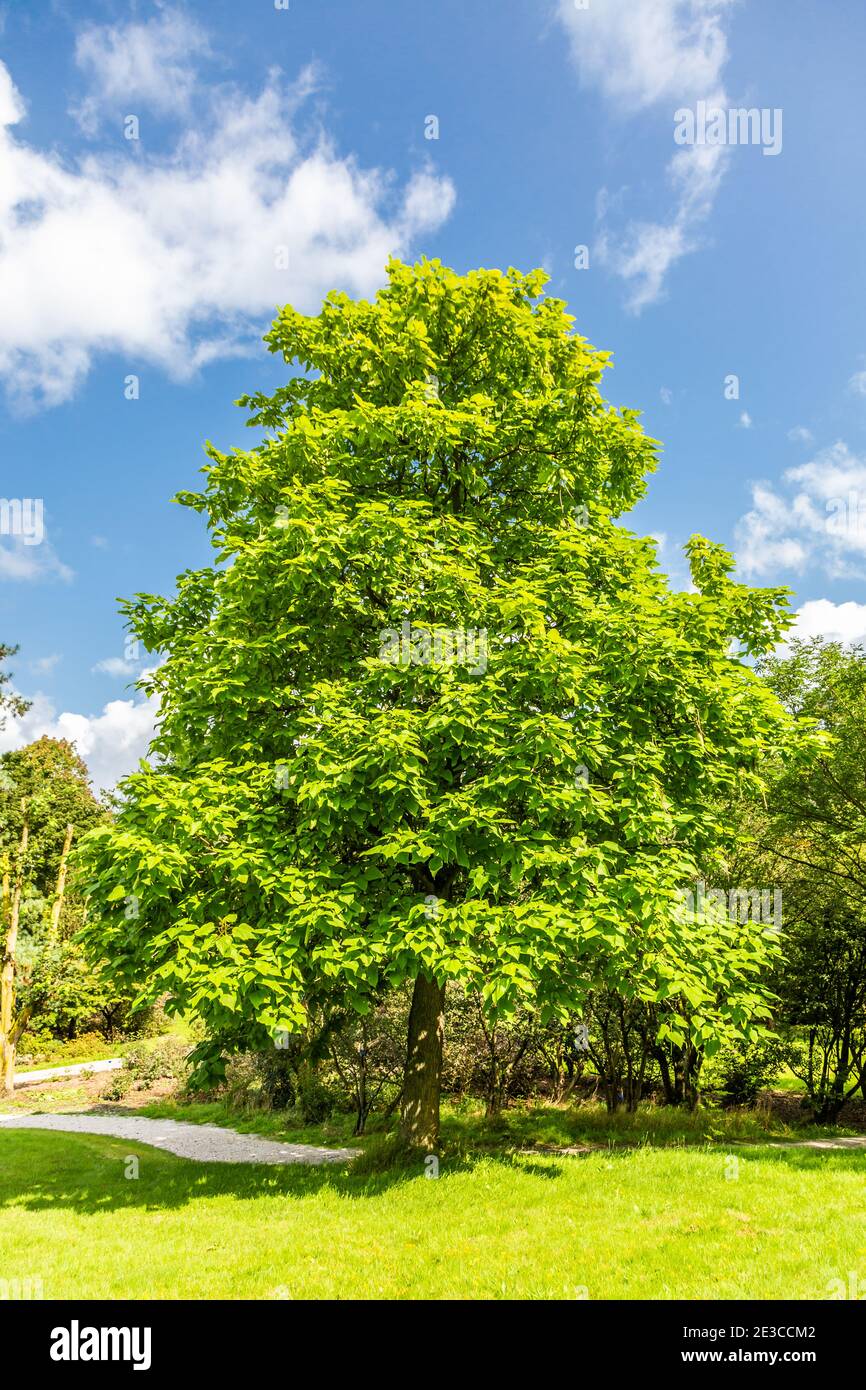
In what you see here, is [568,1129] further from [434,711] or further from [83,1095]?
[83,1095]

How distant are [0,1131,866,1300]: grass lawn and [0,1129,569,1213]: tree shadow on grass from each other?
6cm

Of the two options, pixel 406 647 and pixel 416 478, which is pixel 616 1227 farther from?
pixel 416 478

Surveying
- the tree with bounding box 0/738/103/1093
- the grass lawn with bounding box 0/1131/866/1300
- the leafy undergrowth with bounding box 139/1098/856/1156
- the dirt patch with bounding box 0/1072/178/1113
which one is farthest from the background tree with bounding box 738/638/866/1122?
the tree with bounding box 0/738/103/1093

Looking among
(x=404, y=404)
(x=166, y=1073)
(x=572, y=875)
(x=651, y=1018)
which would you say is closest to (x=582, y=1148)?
(x=651, y=1018)

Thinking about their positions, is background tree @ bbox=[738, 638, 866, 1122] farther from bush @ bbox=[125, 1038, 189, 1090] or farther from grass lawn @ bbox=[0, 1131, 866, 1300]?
bush @ bbox=[125, 1038, 189, 1090]

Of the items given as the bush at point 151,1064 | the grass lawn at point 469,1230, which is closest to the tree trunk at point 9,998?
the bush at point 151,1064

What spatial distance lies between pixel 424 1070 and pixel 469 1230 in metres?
3.79

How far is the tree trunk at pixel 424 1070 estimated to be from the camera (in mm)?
11477

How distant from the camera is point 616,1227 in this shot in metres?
7.65

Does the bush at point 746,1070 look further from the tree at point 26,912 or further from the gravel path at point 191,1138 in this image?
the tree at point 26,912

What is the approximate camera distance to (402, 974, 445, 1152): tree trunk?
37.7 feet

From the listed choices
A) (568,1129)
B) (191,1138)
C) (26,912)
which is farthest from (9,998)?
(568,1129)

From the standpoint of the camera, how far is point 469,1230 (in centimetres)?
791
